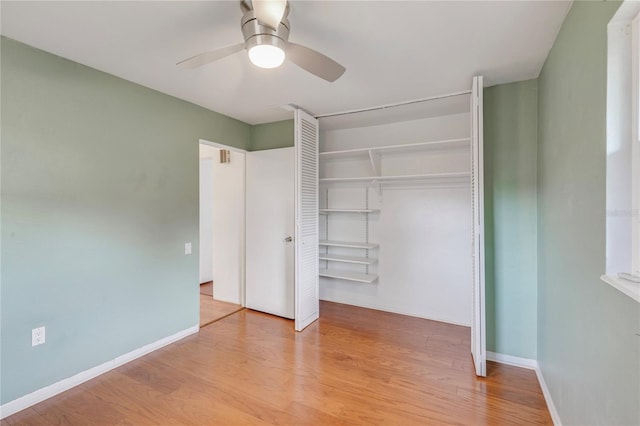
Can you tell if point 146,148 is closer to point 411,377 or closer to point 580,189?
point 411,377

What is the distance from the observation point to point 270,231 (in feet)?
12.0

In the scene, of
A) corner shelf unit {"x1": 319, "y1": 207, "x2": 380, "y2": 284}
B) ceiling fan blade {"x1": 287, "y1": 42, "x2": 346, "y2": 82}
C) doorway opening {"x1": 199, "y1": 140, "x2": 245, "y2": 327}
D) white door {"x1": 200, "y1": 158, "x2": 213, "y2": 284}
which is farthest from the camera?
white door {"x1": 200, "y1": 158, "x2": 213, "y2": 284}

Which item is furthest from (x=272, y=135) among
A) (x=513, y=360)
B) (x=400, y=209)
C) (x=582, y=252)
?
(x=513, y=360)

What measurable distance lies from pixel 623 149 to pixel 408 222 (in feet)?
8.15

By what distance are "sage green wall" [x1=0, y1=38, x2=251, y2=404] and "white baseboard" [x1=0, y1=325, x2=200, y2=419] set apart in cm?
4

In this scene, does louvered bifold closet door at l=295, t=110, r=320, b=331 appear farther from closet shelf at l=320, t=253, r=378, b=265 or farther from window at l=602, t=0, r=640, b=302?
window at l=602, t=0, r=640, b=302

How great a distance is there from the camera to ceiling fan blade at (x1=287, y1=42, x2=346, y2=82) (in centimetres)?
155

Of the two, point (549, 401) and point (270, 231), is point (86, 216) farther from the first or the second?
point (549, 401)

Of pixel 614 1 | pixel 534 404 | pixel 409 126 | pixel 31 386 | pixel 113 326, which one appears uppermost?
pixel 409 126

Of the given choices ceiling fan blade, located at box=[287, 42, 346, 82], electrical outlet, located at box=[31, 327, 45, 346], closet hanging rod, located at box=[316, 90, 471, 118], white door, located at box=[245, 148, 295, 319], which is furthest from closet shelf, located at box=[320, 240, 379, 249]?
electrical outlet, located at box=[31, 327, 45, 346]

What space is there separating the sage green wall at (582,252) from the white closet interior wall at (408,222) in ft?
3.96

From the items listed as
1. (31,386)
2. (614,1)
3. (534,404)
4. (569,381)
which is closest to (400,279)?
(534,404)

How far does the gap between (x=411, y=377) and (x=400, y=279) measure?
146 cm

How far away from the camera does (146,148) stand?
268cm
